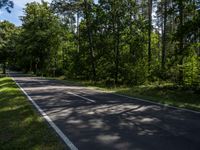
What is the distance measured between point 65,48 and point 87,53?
17.7 metres

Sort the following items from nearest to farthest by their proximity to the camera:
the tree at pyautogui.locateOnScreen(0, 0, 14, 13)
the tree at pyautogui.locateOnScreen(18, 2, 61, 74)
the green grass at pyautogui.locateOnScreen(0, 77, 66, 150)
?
1. the green grass at pyautogui.locateOnScreen(0, 77, 66, 150)
2. the tree at pyautogui.locateOnScreen(0, 0, 14, 13)
3. the tree at pyautogui.locateOnScreen(18, 2, 61, 74)

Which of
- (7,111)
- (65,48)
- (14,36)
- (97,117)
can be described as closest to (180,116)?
(97,117)

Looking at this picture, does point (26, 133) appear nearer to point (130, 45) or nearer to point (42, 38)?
point (130, 45)

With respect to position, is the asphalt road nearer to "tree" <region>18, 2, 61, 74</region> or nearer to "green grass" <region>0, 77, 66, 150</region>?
"green grass" <region>0, 77, 66, 150</region>

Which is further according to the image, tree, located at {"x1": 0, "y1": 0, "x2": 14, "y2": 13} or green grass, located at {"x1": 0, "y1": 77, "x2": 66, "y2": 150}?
Result: tree, located at {"x1": 0, "y1": 0, "x2": 14, "y2": 13}

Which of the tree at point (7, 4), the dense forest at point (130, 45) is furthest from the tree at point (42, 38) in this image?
the tree at point (7, 4)

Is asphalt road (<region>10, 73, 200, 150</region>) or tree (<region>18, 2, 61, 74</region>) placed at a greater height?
tree (<region>18, 2, 61, 74</region>)

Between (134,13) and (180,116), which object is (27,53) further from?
(180,116)

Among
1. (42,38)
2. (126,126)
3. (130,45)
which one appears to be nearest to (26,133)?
(126,126)

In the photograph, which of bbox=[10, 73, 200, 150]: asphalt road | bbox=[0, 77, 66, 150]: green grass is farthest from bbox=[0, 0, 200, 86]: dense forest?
bbox=[0, 77, 66, 150]: green grass

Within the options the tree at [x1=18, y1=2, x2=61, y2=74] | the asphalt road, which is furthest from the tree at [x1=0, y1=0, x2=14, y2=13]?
the tree at [x1=18, y1=2, x2=61, y2=74]

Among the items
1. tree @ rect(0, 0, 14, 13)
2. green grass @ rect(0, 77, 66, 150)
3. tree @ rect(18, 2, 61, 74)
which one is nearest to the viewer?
green grass @ rect(0, 77, 66, 150)

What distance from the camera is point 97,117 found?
10750 mm

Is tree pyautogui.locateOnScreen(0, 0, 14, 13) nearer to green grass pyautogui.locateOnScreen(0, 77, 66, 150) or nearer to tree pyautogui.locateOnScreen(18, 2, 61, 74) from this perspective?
green grass pyautogui.locateOnScreen(0, 77, 66, 150)
